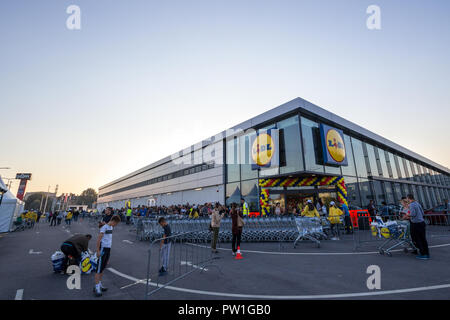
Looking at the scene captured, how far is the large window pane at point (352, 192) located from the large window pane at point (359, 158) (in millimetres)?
1728

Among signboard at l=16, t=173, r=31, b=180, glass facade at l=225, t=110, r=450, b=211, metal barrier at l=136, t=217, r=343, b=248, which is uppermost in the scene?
signboard at l=16, t=173, r=31, b=180

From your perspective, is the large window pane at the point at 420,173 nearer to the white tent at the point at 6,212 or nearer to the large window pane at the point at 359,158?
the large window pane at the point at 359,158

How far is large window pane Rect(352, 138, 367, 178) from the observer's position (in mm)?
21297

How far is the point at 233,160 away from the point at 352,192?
11.7m

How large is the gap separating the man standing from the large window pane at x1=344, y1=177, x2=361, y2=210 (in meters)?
12.6

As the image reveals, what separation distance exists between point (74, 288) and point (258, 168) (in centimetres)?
1534

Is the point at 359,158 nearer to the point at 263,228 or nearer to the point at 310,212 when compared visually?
the point at 310,212

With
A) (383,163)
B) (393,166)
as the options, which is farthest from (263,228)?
(393,166)

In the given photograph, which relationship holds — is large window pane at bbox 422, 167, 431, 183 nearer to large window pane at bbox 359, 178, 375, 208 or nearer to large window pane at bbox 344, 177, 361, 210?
large window pane at bbox 359, 178, 375, 208

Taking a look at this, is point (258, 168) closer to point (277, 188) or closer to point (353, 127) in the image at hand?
point (277, 188)

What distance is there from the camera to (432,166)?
39.2 metres

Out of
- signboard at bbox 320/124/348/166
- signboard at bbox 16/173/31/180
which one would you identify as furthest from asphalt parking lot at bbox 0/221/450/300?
signboard at bbox 16/173/31/180

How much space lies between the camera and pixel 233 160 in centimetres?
2195
